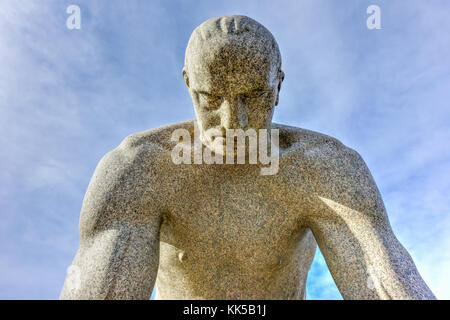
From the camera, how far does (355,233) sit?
367cm

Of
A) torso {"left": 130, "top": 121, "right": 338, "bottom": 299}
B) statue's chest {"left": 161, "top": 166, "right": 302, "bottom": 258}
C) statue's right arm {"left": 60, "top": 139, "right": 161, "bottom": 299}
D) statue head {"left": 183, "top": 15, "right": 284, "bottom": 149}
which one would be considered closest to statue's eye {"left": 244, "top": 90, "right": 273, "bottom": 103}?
statue head {"left": 183, "top": 15, "right": 284, "bottom": 149}

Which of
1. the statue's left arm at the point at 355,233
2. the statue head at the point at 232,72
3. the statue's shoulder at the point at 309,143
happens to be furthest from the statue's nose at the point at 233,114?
the statue's left arm at the point at 355,233

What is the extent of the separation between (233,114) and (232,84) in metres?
0.26

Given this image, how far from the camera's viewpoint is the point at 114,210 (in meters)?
3.66

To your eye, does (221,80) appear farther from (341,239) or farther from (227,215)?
(341,239)

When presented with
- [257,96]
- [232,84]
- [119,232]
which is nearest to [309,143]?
[257,96]

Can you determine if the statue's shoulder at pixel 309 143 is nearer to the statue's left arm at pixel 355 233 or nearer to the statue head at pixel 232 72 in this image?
the statue's left arm at pixel 355 233

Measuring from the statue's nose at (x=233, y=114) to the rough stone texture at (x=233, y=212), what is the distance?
Result: 1 centimetres

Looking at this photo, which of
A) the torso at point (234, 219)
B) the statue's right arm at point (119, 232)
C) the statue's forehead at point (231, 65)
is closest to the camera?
the statue's right arm at point (119, 232)

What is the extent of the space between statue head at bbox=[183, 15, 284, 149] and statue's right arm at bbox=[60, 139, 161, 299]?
2.95 ft

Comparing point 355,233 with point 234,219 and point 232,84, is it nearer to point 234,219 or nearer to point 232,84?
point 234,219

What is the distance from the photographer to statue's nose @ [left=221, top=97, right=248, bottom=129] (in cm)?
341

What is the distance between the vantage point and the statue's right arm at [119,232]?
3.24 meters
